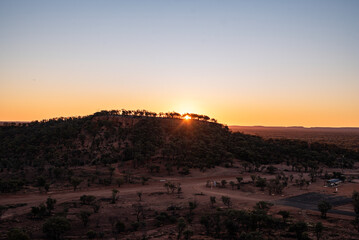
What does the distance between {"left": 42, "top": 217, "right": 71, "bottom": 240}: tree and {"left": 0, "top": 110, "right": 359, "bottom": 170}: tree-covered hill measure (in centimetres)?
3957

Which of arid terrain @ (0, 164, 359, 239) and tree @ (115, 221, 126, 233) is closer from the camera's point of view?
tree @ (115, 221, 126, 233)

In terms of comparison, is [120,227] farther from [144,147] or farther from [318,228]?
[144,147]

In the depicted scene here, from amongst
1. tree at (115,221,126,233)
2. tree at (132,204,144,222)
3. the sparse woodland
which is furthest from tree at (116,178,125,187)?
tree at (115,221,126,233)

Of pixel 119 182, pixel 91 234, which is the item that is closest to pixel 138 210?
pixel 91 234

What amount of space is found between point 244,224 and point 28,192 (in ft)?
113

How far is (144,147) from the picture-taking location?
74438 mm

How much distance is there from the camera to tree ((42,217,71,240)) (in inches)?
1006

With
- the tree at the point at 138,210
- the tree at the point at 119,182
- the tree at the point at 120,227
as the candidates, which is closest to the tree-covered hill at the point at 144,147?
the tree at the point at 119,182

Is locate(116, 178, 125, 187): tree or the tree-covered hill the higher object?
the tree-covered hill

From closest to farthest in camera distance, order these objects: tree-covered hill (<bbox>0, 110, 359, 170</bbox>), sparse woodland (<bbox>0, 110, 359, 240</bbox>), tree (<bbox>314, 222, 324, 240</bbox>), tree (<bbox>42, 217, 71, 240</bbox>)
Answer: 1. tree (<bbox>314, 222, 324, 240</bbox>)
2. tree (<bbox>42, 217, 71, 240</bbox>)
3. sparse woodland (<bbox>0, 110, 359, 240</bbox>)
4. tree-covered hill (<bbox>0, 110, 359, 170</bbox>)

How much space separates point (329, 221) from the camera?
3020 centimetres

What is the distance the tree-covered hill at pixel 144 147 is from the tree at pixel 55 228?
3957cm

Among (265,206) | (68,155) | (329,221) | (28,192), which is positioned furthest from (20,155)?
(329,221)

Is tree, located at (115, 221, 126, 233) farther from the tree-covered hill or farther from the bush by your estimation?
the tree-covered hill
